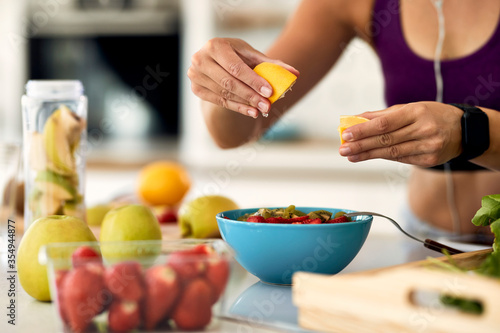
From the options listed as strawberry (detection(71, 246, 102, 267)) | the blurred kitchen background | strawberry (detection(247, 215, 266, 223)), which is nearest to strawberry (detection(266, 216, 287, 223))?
strawberry (detection(247, 215, 266, 223))

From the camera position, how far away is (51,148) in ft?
3.48

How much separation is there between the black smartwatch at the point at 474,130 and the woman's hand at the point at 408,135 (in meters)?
0.01

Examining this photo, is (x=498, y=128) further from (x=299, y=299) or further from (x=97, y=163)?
(x=97, y=163)

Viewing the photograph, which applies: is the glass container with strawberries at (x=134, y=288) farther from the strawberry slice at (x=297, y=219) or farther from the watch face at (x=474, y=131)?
the watch face at (x=474, y=131)

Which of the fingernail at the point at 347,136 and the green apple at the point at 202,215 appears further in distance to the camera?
the green apple at the point at 202,215

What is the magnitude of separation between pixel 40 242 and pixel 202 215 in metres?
0.43

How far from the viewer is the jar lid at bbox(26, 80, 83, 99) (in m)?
1.07

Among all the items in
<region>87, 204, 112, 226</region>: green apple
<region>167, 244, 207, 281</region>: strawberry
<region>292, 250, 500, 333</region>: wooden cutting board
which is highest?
<region>167, 244, 207, 281</region>: strawberry

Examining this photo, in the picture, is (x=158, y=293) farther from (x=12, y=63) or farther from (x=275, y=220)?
(x=12, y=63)

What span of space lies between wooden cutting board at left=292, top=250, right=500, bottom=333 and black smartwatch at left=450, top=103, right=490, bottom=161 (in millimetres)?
405

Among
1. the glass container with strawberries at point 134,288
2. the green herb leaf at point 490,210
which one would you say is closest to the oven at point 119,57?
the green herb leaf at point 490,210

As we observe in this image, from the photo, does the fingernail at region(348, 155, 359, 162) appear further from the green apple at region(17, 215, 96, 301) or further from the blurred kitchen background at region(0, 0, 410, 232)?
the blurred kitchen background at region(0, 0, 410, 232)

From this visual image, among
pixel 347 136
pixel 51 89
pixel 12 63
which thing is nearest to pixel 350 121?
pixel 347 136

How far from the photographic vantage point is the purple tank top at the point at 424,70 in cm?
139
